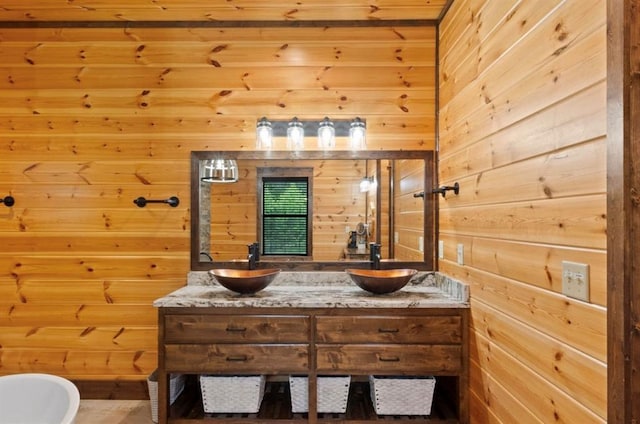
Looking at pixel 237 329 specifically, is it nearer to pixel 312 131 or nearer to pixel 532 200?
pixel 312 131

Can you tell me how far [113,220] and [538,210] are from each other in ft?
8.91

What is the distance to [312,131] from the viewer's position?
277cm

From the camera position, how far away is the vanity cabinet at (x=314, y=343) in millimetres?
2195

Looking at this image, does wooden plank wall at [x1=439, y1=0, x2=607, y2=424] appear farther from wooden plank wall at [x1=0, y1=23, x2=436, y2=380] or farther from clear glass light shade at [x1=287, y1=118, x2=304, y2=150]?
clear glass light shade at [x1=287, y1=118, x2=304, y2=150]

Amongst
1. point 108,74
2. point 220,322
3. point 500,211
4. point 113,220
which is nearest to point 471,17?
A: point 500,211

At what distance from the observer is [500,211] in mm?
1781

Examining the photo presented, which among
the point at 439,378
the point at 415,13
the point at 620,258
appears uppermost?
the point at 415,13

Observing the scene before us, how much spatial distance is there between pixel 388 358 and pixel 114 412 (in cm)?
195

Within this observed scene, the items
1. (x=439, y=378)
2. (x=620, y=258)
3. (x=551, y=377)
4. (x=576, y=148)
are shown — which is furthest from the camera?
(x=439, y=378)

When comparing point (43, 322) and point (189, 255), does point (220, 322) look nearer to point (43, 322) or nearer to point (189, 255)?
point (189, 255)

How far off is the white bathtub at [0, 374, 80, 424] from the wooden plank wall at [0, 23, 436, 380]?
899 millimetres

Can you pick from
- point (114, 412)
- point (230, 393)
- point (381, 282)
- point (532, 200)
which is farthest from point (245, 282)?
point (532, 200)

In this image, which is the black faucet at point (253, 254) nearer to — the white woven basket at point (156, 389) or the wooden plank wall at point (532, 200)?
the white woven basket at point (156, 389)

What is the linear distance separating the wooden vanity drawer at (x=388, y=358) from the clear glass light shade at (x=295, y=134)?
1397mm
